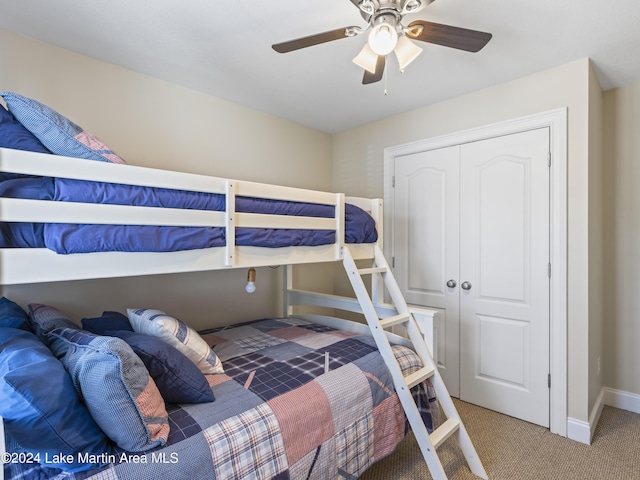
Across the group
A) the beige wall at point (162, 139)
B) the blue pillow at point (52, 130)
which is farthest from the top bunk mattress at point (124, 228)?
the beige wall at point (162, 139)

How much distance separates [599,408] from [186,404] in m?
2.79

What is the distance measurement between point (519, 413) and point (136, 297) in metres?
2.80

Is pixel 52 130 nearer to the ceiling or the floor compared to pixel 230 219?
nearer to the ceiling

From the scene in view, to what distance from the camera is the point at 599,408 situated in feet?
7.73

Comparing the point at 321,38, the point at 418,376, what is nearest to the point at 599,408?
the point at 418,376

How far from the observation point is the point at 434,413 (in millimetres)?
1933

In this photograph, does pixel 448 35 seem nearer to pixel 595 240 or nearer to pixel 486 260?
pixel 486 260

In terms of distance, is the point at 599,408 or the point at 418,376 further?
the point at 599,408

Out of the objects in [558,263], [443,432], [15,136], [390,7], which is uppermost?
[390,7]

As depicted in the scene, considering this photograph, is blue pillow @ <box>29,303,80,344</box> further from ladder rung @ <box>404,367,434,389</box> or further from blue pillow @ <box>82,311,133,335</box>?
ladder rung @ <box>404,367,434,389</box>

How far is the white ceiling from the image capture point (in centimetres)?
161

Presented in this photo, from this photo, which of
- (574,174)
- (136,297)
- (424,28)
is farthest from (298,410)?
(574,174)

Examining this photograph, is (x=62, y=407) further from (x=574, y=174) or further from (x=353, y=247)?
(x=574, y=174)

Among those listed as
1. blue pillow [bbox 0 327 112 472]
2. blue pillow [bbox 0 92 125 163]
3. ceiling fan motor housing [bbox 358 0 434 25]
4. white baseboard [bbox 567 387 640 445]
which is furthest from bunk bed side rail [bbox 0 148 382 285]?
white baseboard [bbox 567 387 640 445]
